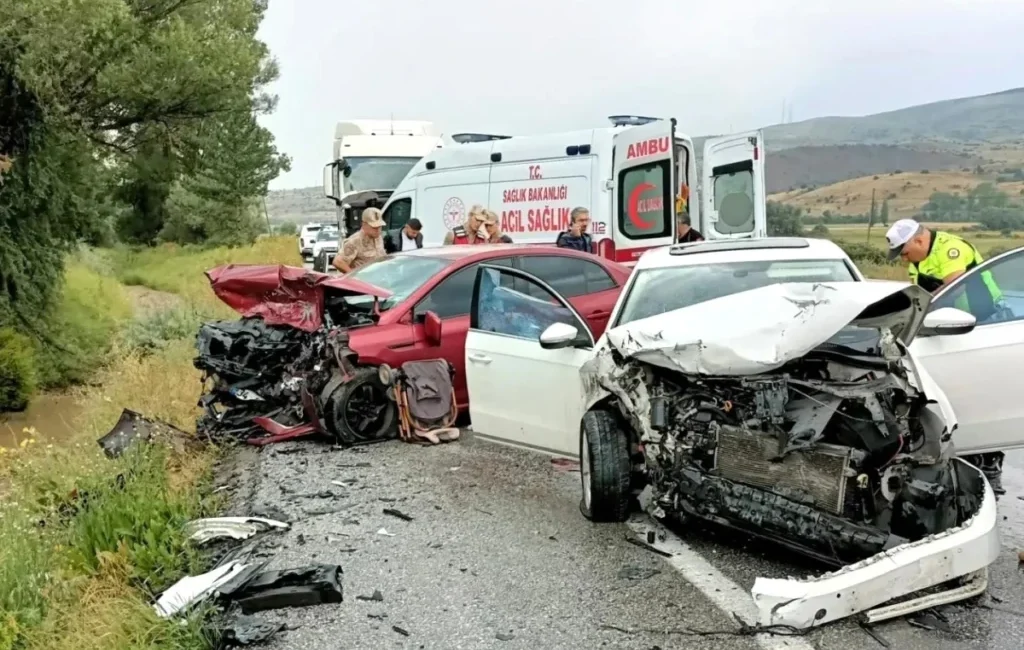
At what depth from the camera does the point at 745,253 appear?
630 cm

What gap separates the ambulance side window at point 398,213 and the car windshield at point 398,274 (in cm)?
701

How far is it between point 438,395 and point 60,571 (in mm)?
3188

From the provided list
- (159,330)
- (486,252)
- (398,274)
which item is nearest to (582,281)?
(486,252)

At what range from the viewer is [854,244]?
68.9 feet

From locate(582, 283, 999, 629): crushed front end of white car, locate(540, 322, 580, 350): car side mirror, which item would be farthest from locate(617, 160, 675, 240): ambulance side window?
locate(582, 283, 999, 629): crushed front end of white car

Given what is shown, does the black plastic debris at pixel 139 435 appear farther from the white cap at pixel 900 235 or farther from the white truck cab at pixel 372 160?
the white truck cab at pixel 372 160

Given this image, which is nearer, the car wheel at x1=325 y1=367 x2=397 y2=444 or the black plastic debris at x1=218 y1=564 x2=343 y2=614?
the black plastic debris at x1=218 y1=564 x2=343 y2=614

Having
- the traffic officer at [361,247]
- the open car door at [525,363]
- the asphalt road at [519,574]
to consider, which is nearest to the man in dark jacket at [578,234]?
the traffic officer at [361,247]

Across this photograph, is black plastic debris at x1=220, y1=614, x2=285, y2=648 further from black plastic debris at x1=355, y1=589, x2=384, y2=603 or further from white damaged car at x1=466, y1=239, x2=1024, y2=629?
white damaged car at x1=466, y1=239, x2=1024, y2=629

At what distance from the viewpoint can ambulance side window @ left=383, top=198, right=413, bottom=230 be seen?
642 inches

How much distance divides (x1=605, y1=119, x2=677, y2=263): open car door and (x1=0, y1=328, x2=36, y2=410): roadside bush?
11.5m

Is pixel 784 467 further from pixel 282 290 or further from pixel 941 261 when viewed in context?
pixel 282 290

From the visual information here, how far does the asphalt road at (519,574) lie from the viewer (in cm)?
396

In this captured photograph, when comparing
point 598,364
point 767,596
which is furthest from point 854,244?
point 767,596
